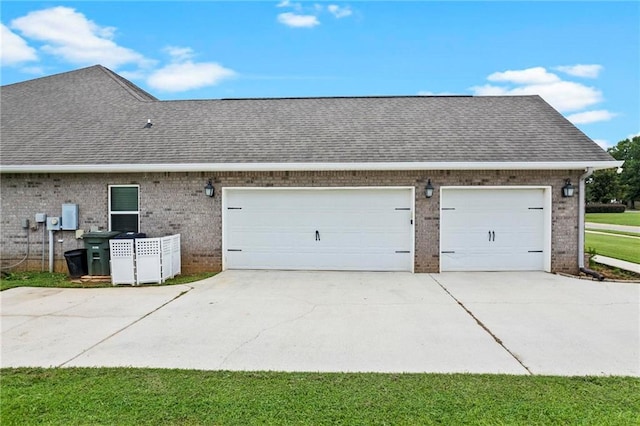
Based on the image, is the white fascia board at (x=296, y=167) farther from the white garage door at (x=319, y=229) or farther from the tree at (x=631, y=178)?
the tree at (x=631, y=178)

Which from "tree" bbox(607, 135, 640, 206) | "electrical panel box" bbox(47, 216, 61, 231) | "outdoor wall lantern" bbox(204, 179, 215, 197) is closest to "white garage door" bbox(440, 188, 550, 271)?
"outdoor wall lantern" bbox(204, 179, 215, 197)

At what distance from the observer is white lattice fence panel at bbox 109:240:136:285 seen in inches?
309

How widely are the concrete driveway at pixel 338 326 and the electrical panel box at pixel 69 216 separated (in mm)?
2156

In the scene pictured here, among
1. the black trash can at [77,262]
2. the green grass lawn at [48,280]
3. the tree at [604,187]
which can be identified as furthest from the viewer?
the tree at [604,187]

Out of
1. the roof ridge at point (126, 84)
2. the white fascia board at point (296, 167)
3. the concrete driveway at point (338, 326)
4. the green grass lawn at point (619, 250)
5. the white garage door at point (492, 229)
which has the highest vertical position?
the roof ridge at point (126, 84)

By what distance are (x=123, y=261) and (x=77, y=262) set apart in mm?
1477

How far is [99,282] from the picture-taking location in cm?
810

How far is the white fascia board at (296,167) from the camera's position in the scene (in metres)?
8.49

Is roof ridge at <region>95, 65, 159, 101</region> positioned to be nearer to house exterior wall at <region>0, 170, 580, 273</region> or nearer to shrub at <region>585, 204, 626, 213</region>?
house exterior wall at <region>0, 170, 580, 273</region>

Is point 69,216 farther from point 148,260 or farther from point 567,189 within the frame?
point 567,189

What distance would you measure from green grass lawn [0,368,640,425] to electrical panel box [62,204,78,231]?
6316 millimetres

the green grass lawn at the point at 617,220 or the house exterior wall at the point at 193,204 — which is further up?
the house exterior wall at the point at 193,204

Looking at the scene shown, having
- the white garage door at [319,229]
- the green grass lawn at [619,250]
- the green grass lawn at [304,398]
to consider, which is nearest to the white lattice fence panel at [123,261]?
the white garage door at [319,229]

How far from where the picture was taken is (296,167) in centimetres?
879
